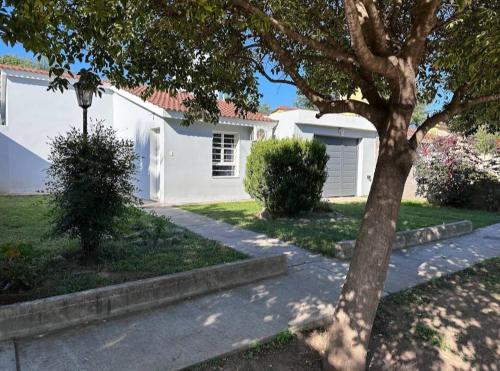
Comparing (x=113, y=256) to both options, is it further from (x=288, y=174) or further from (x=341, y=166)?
(x=341, y=166)

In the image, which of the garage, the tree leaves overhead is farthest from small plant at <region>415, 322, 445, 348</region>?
the garage

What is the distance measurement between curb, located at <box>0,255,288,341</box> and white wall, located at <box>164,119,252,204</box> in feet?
28.0

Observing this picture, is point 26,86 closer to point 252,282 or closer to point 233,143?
point 233,143

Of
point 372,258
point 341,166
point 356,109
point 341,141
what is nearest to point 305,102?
point 356,109

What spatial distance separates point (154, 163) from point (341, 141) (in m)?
8.85

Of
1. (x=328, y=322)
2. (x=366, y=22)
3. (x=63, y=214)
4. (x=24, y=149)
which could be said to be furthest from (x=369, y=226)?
(x=24, y=149)

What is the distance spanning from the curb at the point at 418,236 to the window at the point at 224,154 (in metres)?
8.27

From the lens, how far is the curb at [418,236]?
21.6 feet

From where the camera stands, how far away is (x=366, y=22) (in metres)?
3.44

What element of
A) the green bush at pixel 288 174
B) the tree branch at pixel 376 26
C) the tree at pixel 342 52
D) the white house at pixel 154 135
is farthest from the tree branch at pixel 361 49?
the white house at pixel 154 135

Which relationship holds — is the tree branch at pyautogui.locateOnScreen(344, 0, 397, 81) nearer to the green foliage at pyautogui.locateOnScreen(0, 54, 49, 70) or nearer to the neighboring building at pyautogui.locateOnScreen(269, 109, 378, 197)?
the neighboring building at pyautogui.locateOnScreen(269, 109, 378, 197)

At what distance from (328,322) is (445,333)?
1.31 metres

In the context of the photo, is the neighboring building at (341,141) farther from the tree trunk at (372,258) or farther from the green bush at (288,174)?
the tree trunk at (372,258)

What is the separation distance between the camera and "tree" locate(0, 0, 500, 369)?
3.13 metres
